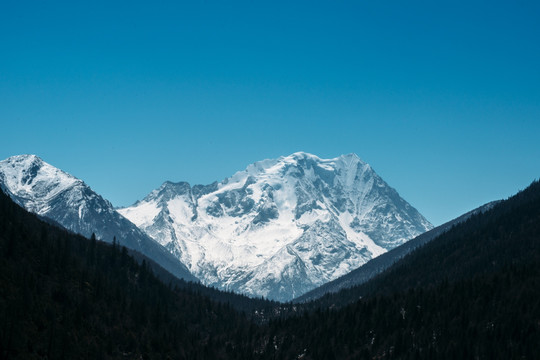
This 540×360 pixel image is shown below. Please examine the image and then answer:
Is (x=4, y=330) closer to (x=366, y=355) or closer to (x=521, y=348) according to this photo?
(x=366, y=355)

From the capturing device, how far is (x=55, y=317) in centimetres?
17912

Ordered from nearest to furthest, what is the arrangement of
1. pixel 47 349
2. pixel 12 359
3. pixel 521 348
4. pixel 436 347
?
pixel 12 359 → pixel 47 349 → pixel 521 348 → pixel 436 347

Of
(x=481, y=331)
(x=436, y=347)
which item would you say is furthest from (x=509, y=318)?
(x=436, y=347)

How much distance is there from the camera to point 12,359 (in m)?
146

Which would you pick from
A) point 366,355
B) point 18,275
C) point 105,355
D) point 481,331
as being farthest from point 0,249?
point 481,331

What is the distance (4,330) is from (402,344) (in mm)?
107956

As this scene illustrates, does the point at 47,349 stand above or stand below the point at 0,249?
A: below

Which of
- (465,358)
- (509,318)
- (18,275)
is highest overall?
(18,275)

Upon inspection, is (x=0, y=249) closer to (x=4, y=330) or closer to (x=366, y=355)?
(x=4, y=330)

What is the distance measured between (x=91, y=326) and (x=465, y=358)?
10314 centimetres

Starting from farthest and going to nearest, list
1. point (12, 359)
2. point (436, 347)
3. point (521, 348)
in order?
1. point (436, 347)
2. point (521, 348)
3. point (12, 359)

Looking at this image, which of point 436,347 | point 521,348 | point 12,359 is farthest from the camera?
point 436,347

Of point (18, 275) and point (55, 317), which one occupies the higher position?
point (18, 275)

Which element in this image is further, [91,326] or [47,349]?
[91,326]
